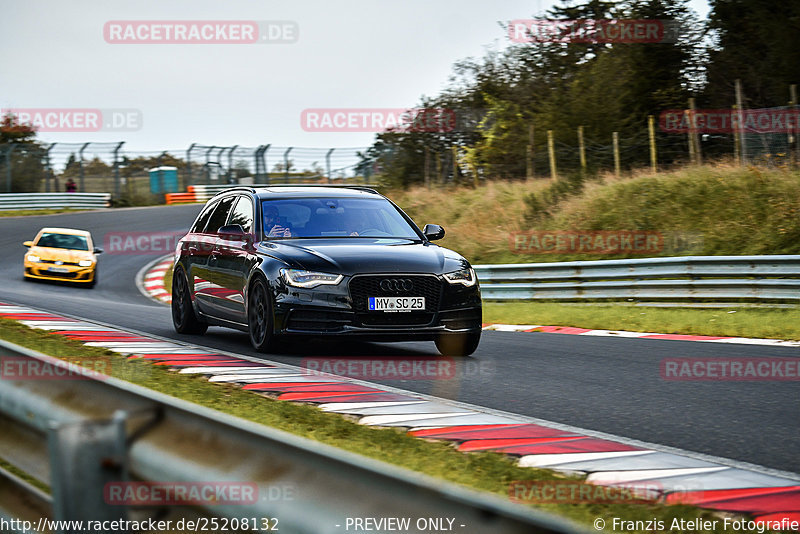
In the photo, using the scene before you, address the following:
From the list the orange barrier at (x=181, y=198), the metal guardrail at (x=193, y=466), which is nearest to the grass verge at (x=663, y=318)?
the metal guardrail at (x=193, y=466)

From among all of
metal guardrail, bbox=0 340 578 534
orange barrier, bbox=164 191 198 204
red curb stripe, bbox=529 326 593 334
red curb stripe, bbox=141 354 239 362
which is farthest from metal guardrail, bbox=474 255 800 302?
orange barrier, bbox=164 191 198 204

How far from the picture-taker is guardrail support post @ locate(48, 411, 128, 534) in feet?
8.68

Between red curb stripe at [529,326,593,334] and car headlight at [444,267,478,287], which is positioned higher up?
car headlight at [444,267,478,287]

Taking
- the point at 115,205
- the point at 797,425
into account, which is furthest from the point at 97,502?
the point at 115,205

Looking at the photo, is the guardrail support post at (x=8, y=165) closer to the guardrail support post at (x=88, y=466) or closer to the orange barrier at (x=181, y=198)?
the orange barrier at (x=181, y=198)

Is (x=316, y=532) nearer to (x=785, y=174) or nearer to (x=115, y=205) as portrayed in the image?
(x=785, y=174)

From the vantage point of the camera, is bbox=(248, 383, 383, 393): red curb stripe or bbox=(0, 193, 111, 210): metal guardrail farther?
bbox=(0, 193, 111, 210): metal guardrail

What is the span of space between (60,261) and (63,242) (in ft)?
2.74

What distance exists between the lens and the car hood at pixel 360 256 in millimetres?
9391

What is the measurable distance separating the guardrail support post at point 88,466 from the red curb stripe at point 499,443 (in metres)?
2.95

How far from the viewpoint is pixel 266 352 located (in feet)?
32.0

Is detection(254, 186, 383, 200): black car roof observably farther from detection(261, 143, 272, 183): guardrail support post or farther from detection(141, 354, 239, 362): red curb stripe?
detection(261, 143, 272, 183): guardrail support post

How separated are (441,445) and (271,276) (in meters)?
4.34

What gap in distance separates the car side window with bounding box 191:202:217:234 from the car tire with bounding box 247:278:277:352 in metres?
2.44
